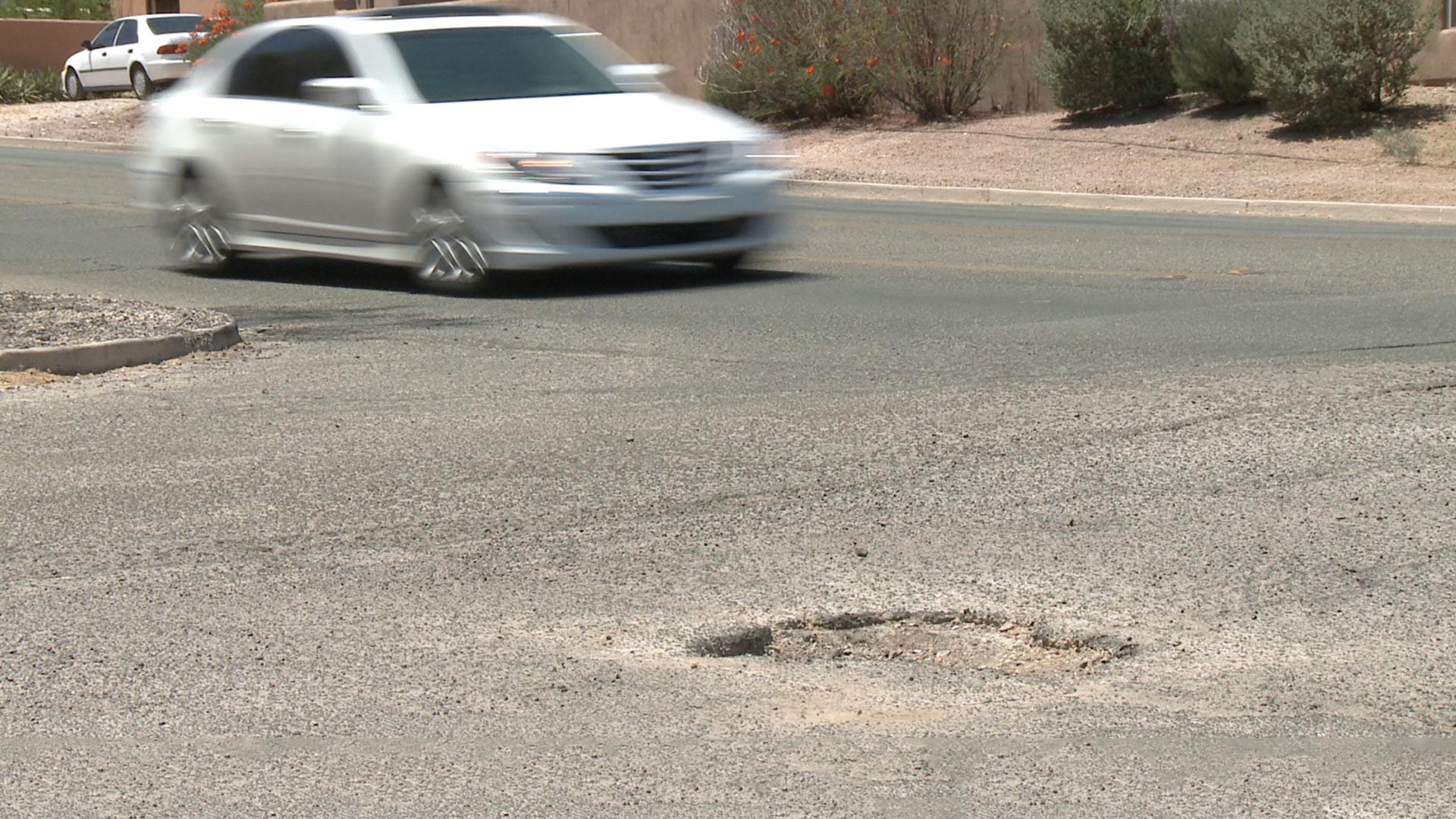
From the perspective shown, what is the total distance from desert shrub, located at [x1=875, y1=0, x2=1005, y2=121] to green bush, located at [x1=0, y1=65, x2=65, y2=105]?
21.1m

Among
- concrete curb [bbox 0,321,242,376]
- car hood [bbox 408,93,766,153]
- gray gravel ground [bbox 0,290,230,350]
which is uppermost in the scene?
car hood [bbox 408,93,766,153]

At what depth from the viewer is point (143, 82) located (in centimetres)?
3819

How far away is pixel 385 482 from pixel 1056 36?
19.6 m

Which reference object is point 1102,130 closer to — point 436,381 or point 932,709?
point 436,381

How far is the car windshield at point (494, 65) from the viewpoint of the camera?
12.9 m

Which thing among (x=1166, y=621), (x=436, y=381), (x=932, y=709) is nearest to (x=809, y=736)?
(x=932, y=709)

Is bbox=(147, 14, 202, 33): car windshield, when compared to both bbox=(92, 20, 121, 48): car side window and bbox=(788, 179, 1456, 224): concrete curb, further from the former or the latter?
bbox=(788, 179, 1456, 224): concrete curb

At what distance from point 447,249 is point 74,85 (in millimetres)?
30836

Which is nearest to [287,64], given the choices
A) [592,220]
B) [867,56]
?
[592,220]

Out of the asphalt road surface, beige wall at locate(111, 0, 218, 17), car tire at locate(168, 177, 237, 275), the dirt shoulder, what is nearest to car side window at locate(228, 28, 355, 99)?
car tire at locate(168, 177, 237, 275)

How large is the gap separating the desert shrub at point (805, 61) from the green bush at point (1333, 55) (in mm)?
5918

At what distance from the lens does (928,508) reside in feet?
21.9

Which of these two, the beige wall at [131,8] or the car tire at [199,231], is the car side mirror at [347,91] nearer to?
the car tire at [199,231]

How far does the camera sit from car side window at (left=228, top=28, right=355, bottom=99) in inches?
523
